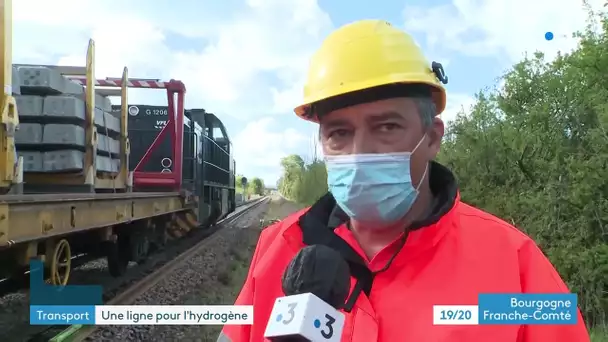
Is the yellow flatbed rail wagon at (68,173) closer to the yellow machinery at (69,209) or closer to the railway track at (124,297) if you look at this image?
the yellow machinery at (69,209)

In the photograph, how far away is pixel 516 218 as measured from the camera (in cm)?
921

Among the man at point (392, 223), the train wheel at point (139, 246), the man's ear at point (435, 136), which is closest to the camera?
the man at point (392, 223)

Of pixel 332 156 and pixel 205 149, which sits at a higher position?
pixel 205 149

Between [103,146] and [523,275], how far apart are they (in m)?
7.63

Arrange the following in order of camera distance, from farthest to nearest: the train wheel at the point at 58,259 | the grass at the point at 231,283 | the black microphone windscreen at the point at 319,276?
1. the grass at the point at 231,283
2. the train wheel at the point at 58,259
3. the black microphone windscreen at the point at 319,276

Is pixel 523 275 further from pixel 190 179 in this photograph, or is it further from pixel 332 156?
pixel 190 179

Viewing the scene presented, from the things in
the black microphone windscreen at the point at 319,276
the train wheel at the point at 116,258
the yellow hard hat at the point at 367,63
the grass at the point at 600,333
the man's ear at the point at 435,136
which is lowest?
the grass at the point at 600,333

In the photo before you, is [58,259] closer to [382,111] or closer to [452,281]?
[382,111]

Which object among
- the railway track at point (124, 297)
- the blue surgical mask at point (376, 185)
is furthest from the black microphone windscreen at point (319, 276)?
the railway track at point (124, 297)

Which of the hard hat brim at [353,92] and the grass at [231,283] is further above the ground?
the hard hat brim at [353,92]

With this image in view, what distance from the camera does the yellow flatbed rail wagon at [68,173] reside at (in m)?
4.97

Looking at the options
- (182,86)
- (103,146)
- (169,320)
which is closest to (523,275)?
(169,320)

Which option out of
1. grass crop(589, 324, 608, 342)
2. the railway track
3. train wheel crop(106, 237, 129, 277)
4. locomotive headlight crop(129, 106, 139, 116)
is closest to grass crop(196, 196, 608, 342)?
grass crop(589, 324, 608, 342)

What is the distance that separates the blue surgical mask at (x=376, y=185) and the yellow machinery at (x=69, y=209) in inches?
126
